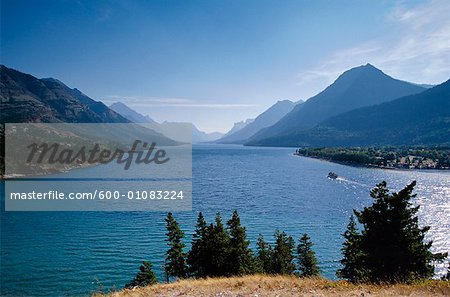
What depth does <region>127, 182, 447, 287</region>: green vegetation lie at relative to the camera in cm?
2911

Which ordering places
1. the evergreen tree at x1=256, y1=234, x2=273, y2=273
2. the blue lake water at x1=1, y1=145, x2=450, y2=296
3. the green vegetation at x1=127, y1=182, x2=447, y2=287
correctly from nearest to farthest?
the green vegetation at x1=127, y1=182, x2=447, y2=287
the evergreen tree at x1=256, y1=234, x2=273, y2=273
the blue lake water at x1=1, y1=145, x2=450, y2=296

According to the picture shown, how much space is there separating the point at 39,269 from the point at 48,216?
4359 cm

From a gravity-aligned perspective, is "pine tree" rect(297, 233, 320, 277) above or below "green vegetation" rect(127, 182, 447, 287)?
below

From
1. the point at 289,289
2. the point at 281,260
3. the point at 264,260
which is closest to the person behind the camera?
the point at 289,289

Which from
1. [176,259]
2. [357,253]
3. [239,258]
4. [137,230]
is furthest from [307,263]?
[137,230]

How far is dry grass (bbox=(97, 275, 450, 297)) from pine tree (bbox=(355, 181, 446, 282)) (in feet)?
34.8

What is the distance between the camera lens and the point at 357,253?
40125 millimetres

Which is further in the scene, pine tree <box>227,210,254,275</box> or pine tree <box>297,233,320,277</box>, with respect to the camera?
pine tree <box>297,233,320,277</box>

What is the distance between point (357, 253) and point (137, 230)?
54.4m

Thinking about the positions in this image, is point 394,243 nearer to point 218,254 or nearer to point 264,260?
point 218,254

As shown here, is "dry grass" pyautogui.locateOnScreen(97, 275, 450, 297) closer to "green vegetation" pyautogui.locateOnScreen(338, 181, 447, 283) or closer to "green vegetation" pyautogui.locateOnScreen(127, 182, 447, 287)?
"green vegetation" pyautogui.locateOnScreen(127, 182, 447, 287)

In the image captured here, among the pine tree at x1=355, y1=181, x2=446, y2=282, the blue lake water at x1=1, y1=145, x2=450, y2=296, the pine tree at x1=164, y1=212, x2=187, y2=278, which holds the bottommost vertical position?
the blue lake water at x1=1, y1=145, x2=450, y2=296

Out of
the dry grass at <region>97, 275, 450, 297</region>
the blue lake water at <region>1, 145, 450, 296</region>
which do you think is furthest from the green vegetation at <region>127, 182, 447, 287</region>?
the blue lake water at <region>1, 145, 450, 296</region>

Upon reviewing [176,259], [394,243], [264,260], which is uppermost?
[394,243]
